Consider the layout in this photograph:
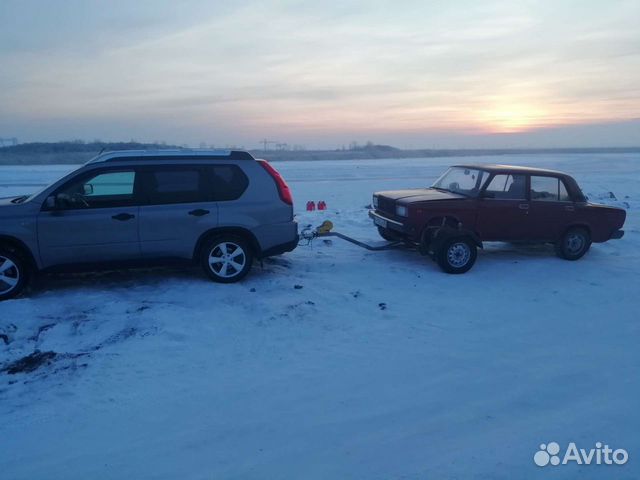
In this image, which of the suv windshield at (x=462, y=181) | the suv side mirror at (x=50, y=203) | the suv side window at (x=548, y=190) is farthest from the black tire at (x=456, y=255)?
the suv side mirror at (x=50, y=203)

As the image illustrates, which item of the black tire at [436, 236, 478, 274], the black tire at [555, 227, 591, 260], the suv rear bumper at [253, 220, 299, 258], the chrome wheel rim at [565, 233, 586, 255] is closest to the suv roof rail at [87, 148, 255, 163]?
the suv rear bumper at [253, 220, 299, 258]

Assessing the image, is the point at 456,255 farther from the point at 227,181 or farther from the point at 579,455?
the point at 579,455

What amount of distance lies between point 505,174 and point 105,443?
7527 millimetres

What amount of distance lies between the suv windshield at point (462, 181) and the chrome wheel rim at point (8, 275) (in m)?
6.89

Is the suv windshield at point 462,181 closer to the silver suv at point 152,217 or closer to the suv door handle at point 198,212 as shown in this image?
the silver suv at point 152,217

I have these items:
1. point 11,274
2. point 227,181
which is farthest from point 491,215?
point 11,274

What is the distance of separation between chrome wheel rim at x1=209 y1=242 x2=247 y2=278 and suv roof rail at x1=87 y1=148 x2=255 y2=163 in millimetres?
1283

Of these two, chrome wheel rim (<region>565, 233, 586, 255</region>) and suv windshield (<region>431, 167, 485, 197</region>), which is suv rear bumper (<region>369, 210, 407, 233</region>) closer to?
suv windshield (<region>431, 167, 485, 197</region>)

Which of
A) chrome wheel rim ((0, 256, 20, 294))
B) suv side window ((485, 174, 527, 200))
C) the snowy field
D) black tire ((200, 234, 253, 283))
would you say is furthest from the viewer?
suv side window ((485, 174, 527, 200))

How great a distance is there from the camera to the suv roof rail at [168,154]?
7.07m

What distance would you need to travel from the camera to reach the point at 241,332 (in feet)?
18.7

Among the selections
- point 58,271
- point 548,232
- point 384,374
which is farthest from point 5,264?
point 548,232

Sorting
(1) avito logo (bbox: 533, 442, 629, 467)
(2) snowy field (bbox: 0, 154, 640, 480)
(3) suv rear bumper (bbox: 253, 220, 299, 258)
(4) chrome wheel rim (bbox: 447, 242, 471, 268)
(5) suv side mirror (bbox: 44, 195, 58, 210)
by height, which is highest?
(5) suv side mirror (bbox: 44, 195, 58, 210)

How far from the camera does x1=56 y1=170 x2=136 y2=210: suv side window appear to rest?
6738 millimetres
